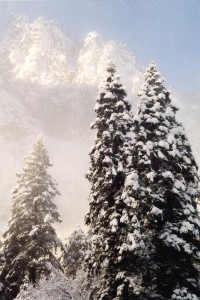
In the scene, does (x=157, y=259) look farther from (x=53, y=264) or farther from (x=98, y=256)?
(x=53, y=264)

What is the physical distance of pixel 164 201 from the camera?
19641 millimetres

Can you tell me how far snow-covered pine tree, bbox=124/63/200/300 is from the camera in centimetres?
1892

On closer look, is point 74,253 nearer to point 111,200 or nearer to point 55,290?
point 55,290

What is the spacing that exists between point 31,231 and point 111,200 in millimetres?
10153

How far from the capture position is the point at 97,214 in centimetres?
2112

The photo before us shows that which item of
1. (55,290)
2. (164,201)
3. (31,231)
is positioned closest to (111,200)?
(164,201)

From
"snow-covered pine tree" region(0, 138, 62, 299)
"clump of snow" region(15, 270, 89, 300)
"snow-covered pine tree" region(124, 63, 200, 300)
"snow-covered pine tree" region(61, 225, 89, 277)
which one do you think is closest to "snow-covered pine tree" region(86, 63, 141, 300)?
"snow-covered pine tree" region(124, 63, 200, 300)

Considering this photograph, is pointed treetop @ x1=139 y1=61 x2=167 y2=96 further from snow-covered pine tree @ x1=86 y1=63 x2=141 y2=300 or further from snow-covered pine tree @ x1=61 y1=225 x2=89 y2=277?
snow-covered pine tree @ x1=61 y1=225 x2=89 y2=277

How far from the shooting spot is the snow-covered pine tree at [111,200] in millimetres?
18859

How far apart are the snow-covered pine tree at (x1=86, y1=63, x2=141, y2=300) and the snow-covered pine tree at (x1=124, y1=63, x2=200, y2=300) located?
70 cm

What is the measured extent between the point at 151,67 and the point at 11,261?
17114 mm

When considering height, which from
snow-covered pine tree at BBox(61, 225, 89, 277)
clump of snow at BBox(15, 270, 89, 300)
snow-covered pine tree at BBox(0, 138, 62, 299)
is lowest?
clump of snow at BBox(15, 270, 89, 300)

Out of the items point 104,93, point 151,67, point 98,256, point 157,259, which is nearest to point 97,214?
point 98,256

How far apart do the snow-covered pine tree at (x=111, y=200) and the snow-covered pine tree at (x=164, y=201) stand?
2.29 feet
